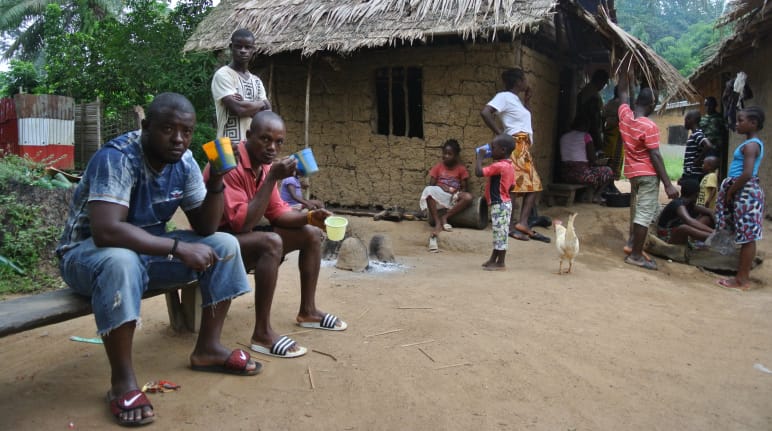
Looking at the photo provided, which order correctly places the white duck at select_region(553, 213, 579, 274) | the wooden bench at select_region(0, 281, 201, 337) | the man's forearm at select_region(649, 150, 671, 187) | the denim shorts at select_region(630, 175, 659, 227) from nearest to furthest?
the wooden bench at select_region(0, 281, 201, 337) → the white duck at select_region(553, 213, 579, 274) → the man's forearm at select_region(649, 150, 671, 187) → the denim shorts at select_region(630, 175, 659, 227)

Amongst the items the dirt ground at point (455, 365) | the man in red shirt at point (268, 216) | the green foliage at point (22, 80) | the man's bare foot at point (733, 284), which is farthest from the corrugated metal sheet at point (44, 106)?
the man's bare foot at point (733, 284)

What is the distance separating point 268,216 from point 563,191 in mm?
5573

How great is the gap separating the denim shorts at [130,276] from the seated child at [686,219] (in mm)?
4843

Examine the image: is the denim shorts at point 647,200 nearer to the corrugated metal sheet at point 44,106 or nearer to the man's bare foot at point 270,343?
the man's bare foot at point 270,343

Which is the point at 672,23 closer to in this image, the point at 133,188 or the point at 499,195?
the point at 499,195

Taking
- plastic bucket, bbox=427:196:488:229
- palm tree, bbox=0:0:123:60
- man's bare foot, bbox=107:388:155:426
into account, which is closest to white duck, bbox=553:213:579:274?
plastic bucket, bbox=427:196:488:229

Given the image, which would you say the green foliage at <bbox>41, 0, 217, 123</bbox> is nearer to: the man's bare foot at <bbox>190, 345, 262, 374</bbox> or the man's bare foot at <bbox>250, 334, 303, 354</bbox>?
the man's bare foot at <bbox>250, 334, 303, 354</bbox>

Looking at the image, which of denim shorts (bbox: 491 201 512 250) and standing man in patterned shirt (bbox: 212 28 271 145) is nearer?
standing man in patterned shirt (bbox: 212 28 271 145)

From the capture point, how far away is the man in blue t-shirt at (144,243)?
6.86ft

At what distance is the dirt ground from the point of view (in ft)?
7.37

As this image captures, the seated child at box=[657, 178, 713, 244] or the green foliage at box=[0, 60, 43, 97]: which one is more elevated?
the green foliage at box=[0, 60, 43, 97]

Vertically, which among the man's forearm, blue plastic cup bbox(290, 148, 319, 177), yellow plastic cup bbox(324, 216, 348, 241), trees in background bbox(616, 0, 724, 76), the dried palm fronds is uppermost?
trees in background bbox(616, 0, 724, 76)

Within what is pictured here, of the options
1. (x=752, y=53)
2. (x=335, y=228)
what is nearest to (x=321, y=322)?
(x=335, y=228)

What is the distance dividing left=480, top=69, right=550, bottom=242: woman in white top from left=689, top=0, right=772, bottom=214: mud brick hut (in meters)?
2.87
